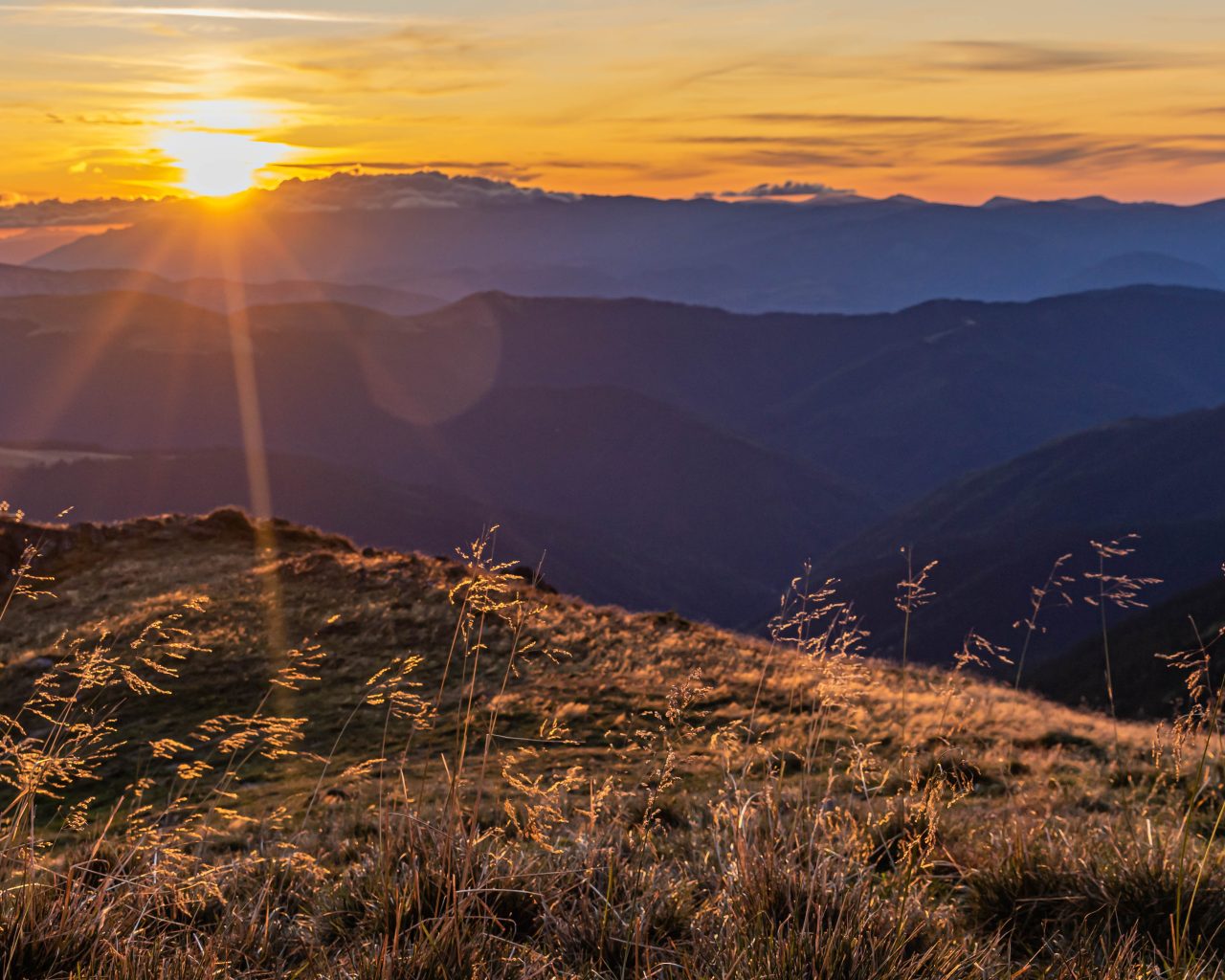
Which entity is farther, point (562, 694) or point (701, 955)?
point (562, 694)

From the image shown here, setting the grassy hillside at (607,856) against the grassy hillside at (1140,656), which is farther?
the grassy hillside at (1140,656)

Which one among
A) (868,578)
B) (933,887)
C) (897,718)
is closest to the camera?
(933,887)

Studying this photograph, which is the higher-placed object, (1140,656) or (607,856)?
(607,856)

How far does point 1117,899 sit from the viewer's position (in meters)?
4.19

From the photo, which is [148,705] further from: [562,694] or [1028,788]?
[1028,788]

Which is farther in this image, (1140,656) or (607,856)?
(1140,656)

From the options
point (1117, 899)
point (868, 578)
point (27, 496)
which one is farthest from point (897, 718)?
point (868, 578)

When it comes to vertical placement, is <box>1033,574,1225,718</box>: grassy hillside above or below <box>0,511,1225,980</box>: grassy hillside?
below

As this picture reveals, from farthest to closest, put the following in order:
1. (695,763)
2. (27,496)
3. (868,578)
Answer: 1. (868,578)
2. (27,496)
3. (695,763)

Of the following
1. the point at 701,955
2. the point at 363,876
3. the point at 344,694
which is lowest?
the point at 344,694

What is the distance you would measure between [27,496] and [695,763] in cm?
17017

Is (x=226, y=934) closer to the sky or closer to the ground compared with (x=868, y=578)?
closer to the sky

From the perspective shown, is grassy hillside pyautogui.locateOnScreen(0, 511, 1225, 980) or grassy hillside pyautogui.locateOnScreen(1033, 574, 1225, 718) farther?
grassy hillside pyautogui.locateOnScreen(1033, 574, 1225, 718)

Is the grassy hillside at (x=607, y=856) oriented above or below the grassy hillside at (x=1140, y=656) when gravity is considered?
above
